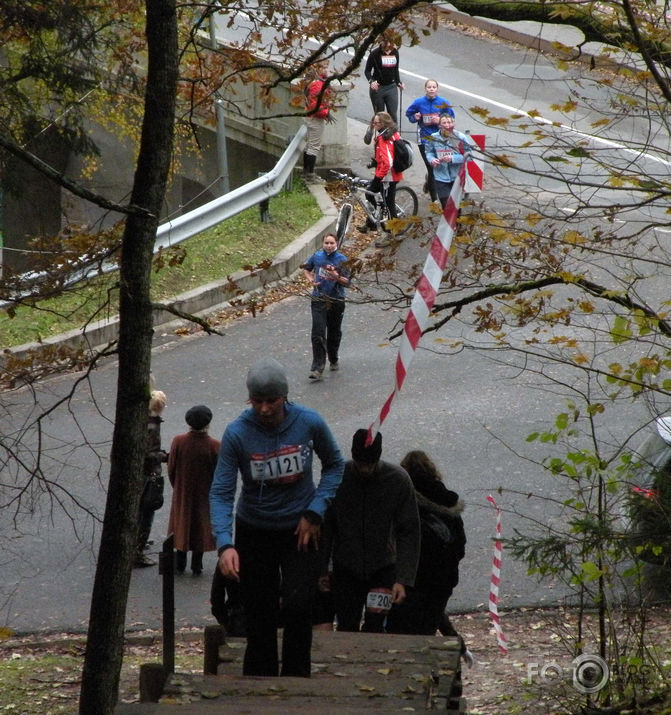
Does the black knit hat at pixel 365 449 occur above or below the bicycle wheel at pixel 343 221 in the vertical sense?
above

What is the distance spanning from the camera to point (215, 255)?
16656 mm

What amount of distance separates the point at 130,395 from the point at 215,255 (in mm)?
11439

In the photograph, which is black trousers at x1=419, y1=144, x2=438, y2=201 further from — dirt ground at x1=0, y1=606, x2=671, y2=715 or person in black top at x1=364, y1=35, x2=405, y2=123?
dirt ground at x1=0, y1=606, x2=671, y2=715

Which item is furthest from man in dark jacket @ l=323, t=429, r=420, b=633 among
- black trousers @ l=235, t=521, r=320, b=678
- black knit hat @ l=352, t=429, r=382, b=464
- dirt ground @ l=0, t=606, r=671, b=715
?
dirt ground @ l=0, t=606, r=671, b=715

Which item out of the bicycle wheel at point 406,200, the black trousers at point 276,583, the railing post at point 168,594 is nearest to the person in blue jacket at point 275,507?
the black trousers at point 276,583

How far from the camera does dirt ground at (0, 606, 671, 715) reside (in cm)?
718

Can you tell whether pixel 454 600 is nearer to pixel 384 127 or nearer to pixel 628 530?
pixel 628 530

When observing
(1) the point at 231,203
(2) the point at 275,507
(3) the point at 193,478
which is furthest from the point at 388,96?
(2) the point at 275,507

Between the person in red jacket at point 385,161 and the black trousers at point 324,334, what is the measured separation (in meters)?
3.75

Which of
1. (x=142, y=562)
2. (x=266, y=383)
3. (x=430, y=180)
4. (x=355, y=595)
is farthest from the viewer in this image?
(x=430, y=180)

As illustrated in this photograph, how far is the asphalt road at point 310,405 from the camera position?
358 inches

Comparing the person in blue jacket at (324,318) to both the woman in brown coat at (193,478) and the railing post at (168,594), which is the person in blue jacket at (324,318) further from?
the railing post at (168,594)

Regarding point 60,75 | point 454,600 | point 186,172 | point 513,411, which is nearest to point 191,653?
point 454,600

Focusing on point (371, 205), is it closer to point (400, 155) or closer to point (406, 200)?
point (400, 155)
